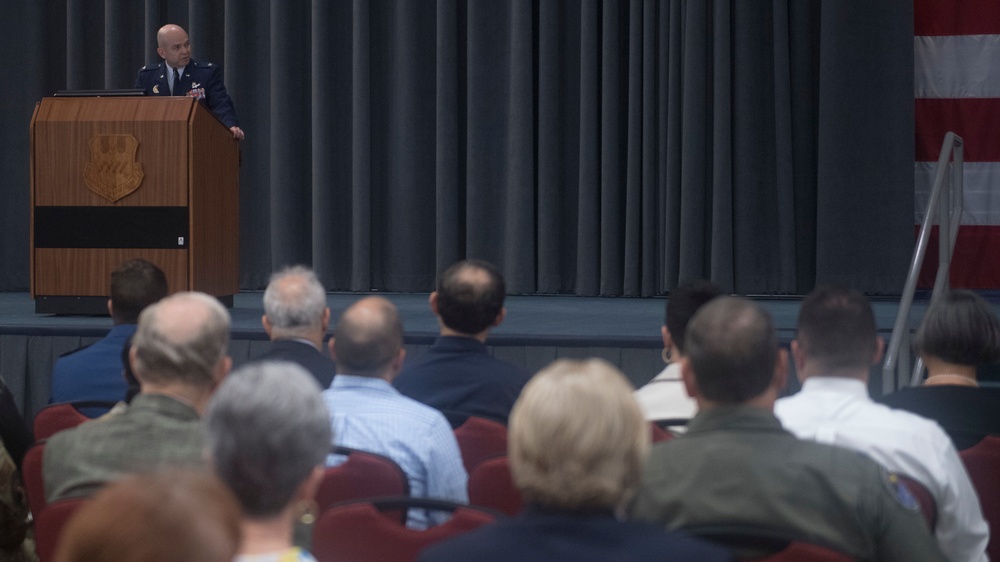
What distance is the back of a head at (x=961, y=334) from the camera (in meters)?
2.38

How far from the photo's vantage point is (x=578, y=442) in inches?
48.9

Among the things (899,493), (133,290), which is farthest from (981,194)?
(899,493)

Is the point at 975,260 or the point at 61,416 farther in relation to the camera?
the point at 975,260

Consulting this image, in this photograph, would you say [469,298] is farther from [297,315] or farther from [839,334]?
[839,334]

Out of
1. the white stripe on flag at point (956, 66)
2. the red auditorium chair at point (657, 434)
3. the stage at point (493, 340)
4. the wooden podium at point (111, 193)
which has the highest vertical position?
the white stripe on flag at point (956, 66)

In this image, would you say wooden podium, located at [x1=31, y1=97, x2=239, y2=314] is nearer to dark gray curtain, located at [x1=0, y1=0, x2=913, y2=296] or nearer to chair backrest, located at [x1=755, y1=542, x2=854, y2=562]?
dark gray curtain, located at [x1=0, y1=0, x2=913, y2=296]

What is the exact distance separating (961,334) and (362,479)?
1.31 metres

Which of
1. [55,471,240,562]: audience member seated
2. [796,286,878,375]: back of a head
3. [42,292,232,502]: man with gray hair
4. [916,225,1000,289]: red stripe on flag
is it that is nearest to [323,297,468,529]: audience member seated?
[42,292,232,502]: man with gray hair

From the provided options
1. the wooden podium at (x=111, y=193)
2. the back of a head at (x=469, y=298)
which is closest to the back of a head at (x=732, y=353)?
the back of a head at (x=469, y=298)

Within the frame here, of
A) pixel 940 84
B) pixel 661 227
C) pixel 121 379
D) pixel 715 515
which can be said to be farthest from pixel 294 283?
pixel 940 84

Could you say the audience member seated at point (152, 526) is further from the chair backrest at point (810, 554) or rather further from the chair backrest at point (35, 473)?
the chair backrest at point (35, 473)

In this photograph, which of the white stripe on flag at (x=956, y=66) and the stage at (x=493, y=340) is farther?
the white stripe on flag at (x=956, y=66)

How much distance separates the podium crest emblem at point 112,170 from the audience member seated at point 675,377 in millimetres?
2676

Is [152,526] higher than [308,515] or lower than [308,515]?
higher
